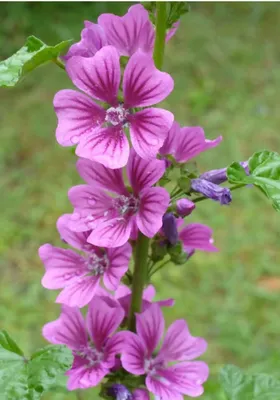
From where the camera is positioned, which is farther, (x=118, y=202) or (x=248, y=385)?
(x=248, y=385)

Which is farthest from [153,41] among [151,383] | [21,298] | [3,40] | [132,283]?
[3,40]

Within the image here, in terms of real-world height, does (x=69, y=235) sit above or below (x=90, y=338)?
above

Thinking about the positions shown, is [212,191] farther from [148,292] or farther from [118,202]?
[148,292]

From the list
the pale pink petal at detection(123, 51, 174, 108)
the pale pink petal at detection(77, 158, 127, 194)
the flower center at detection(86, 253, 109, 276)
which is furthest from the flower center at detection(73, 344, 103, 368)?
the pale pink petal at detection(123, 51, 174, 108)

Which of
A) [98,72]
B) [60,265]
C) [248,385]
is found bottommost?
[248,385]

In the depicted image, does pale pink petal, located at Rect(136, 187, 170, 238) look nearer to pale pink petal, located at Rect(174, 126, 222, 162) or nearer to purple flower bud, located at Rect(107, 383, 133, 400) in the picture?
pale pink petal, located at Rect(174, 126, 222, 162)

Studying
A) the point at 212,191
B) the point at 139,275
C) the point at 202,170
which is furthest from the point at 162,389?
the point at 202,170
